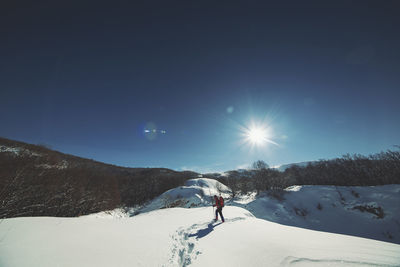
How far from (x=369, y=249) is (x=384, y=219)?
2250cm

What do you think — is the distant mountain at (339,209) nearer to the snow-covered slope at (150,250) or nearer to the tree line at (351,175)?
the tree line at (351,175)

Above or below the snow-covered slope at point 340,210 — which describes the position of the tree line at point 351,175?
above

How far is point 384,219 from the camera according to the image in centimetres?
1592

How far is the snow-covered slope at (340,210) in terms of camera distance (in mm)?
15688

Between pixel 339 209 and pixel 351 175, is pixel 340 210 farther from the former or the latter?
pixel 351 175

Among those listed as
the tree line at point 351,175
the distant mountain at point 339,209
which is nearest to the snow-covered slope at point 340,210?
the distant mountain at point 339,209

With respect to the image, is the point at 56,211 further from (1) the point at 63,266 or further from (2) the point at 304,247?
(2) the point at 304,247

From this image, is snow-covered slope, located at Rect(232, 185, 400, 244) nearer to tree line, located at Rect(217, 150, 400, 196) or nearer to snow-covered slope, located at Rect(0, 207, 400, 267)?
tree line, located at Rect(217, 150, 400, 196)

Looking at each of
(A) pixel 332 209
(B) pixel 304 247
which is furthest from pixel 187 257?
(A) pixel 332 209

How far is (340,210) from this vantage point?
18750mm

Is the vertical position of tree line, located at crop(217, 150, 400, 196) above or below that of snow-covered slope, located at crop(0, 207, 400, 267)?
above

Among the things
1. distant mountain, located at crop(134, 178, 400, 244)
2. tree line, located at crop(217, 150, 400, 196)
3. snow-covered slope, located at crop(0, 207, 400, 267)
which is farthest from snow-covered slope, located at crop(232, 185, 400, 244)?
snow-covered slope, located at crop(0, 207, 400, 267)

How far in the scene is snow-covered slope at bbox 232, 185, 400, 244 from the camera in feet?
51.5

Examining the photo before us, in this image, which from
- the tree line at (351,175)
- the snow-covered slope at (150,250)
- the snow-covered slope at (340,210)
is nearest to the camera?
the snow-covered slope at (150,250)
